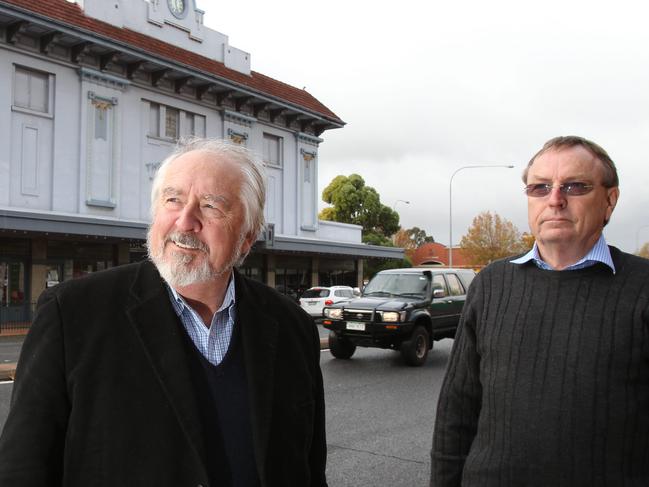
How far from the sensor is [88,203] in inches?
848

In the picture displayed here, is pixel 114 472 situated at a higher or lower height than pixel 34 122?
lower

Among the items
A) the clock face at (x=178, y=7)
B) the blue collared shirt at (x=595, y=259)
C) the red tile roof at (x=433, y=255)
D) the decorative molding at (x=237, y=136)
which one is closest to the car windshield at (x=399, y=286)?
the blue collared shirt at (x=595, y=259)

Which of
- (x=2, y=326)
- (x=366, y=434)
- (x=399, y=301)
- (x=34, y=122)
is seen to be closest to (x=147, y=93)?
(x=34, y=122)

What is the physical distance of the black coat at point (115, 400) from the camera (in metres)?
1.71

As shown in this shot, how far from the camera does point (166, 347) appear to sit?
188 centimetres

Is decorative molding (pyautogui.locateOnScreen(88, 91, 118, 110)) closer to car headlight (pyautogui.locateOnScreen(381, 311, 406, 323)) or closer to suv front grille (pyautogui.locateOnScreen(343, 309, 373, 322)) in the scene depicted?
suv front grille (pyautogui.locateOnScreen(343, 309, 373, 322))

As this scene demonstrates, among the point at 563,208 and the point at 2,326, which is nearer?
the point at 563,208

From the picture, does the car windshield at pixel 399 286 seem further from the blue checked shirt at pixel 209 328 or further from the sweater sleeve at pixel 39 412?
the sweater sleeve at pixel 39 412

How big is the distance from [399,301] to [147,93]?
15.9m

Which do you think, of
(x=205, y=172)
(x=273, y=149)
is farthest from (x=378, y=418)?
(x=273, y=149)

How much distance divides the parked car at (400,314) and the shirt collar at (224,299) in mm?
9165

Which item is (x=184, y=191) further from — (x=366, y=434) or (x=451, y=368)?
(x=366, y=434)

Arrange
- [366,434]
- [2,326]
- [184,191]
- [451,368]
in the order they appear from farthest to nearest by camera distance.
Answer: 1. [2,326]
2. [366,434]
3. [451,368]
4. [184,191]

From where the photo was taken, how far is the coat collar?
1.81 m
